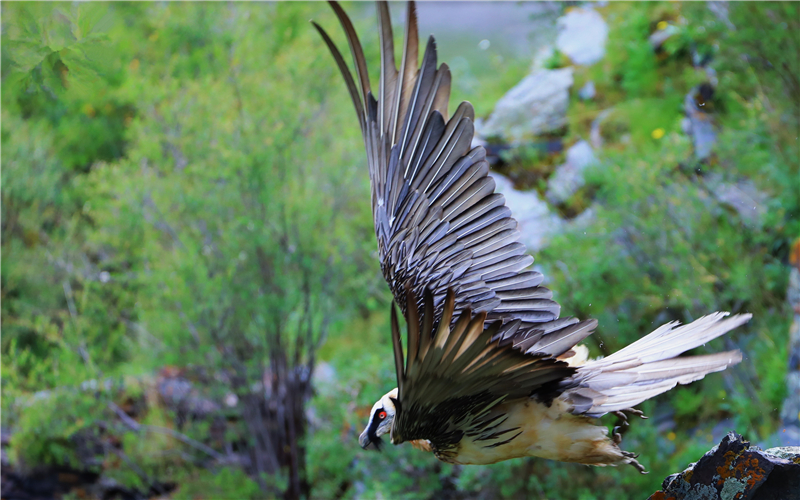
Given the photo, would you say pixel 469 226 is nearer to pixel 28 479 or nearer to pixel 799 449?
pixel 799 449

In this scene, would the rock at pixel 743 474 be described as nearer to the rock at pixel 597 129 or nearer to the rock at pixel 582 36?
the rock at pixel 597 129

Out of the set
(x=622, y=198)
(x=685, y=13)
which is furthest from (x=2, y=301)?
(x=685, y=13)

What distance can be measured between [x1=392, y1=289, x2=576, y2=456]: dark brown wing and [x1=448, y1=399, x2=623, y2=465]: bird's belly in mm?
31

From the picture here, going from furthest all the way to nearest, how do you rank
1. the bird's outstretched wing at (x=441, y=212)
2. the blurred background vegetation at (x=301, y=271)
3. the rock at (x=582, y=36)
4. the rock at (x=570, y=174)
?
the rock at (x=582, y=36), the rock at (x=570, y=174), the blurred background vegetation at (x=301, y=271), the bird's outstretched wing at (x=441, y=212)

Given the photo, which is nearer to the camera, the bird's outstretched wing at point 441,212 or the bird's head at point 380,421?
the bird's head at point 380,421

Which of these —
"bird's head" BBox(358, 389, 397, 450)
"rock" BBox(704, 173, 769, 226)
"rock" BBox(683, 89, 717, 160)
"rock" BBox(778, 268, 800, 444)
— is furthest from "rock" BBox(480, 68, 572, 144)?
"bird's head" BBox(358, 389, 397, 450)

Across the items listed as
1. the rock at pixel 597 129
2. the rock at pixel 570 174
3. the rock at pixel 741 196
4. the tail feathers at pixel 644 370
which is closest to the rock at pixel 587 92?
the rock at pixel 597 129

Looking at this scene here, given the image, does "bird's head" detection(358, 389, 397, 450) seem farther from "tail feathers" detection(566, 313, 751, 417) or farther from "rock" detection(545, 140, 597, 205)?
"rock" detection(545, 140, 597, 205)

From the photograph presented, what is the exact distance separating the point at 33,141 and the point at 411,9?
1060cm

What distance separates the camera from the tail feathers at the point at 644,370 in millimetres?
1739

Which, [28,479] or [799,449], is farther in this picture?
[28,479]

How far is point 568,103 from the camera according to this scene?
8.76 m

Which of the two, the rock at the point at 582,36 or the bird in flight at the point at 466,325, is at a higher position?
the rock at the point at 582,36

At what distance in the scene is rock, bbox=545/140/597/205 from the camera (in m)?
7.12
